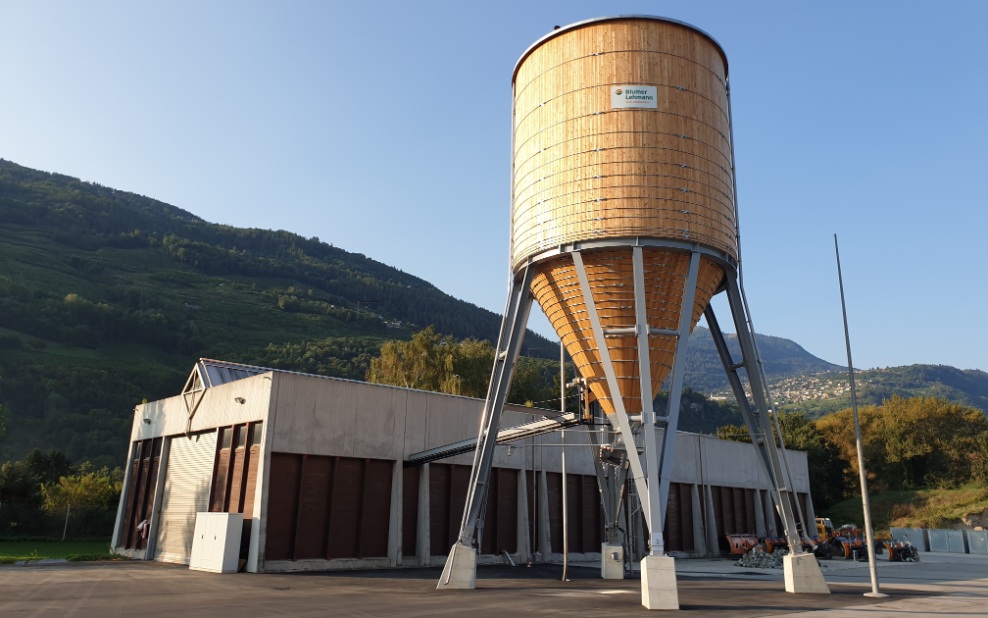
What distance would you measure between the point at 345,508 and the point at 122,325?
122384mm

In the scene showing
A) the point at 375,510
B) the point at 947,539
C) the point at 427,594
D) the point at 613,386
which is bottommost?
the point at 427,594

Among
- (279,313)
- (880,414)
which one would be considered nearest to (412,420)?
(880,414)

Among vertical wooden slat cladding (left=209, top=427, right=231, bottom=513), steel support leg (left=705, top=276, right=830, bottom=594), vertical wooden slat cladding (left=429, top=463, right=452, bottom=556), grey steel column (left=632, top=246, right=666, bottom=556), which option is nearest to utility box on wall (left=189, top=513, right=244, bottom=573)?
vertical wooden slat cladding (left=209, top=427, right=231, bottom=513)

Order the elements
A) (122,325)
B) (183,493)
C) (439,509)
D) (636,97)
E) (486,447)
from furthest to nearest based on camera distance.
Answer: (122,325), (183,493), (439,509), (486,447), (636,97)

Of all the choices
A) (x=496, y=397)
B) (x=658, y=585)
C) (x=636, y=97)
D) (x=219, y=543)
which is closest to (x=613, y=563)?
(x=496, y=397)

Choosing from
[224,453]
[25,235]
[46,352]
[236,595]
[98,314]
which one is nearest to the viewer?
[236,595]

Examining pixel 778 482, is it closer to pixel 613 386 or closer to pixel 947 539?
pixel 613 386

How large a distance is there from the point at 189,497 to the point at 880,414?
3096 inches

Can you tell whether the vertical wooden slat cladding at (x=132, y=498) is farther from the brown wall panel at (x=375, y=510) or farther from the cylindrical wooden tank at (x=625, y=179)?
the cylindrical wooden tank at (x=625, y=179)

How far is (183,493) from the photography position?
30.8m

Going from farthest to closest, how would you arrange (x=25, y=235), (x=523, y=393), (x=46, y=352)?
(x=25, y=235), (x=46, y=352), (x=523, y=393)

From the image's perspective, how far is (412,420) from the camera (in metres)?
30.3

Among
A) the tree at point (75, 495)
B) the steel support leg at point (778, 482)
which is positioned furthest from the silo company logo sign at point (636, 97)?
the tree at point (75, 495)

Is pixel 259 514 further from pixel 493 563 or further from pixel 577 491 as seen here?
pixel 577 491
